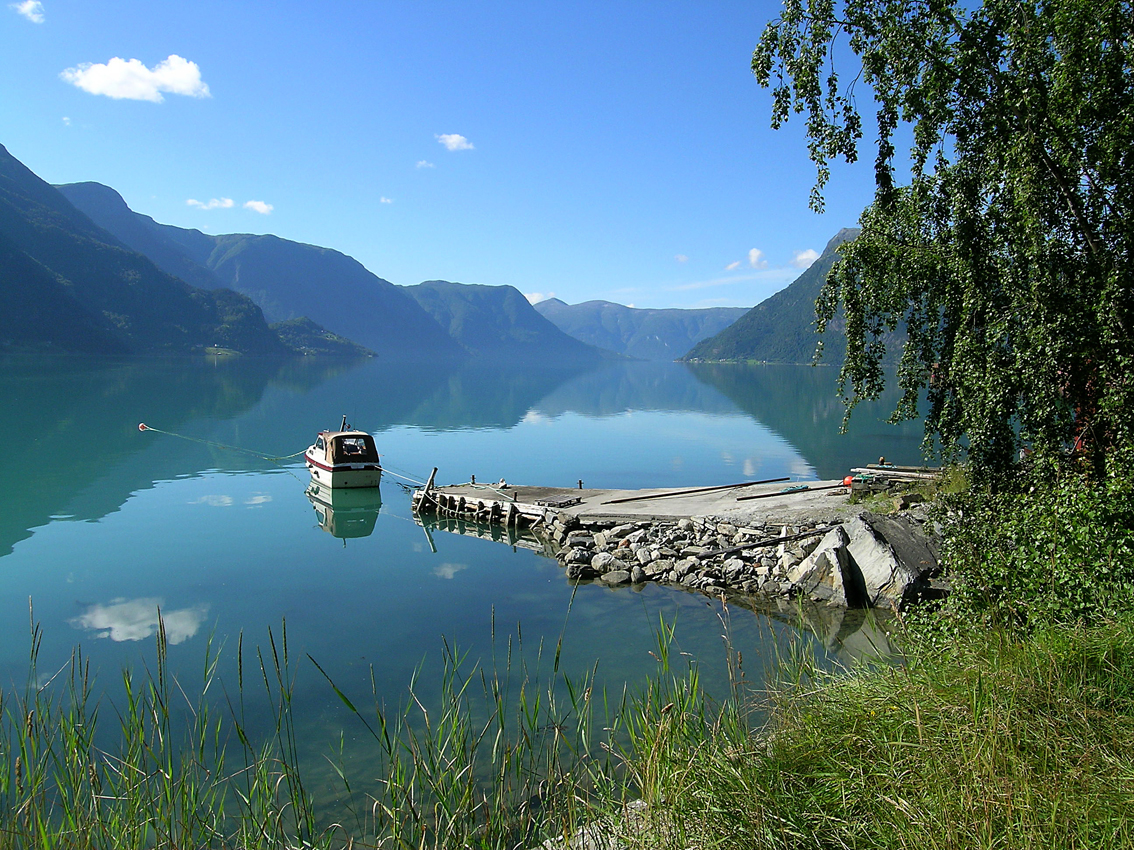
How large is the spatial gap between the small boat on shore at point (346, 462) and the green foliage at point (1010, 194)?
23766 mm

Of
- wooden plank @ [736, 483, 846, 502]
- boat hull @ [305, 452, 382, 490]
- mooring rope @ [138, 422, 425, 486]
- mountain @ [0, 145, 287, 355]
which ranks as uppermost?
mountain @ [0, 145, 287, 355]

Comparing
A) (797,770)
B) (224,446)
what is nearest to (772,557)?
(797,770)

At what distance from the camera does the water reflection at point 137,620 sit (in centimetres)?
1454

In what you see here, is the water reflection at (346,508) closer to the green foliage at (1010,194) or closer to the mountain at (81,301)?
the green foliage at (1010,194)

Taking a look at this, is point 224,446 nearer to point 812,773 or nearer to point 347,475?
point 347,475

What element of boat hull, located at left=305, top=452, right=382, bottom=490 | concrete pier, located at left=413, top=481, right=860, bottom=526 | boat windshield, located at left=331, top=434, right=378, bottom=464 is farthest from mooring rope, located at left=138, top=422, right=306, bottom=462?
concrete pier, located at left=413, top=481, right=860, bottom=526

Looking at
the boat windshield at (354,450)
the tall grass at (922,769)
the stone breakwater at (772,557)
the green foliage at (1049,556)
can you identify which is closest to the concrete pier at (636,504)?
the stone breakwater at (772,557)

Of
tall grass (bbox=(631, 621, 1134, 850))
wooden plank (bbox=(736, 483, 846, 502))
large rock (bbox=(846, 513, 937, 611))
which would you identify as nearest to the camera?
tall grass (bbox=(631, 621, 1134, 850))

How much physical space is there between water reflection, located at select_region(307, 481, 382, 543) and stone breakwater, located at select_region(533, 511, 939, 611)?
7526mm

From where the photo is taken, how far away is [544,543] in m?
22.7

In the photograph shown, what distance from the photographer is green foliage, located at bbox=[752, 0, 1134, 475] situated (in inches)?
326

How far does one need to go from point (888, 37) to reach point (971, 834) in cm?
915

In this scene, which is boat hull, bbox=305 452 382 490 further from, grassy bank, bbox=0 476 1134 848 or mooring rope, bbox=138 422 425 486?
grassy bank, bbox=0 476 1134 848

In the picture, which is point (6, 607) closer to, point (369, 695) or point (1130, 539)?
point (369, 695)
